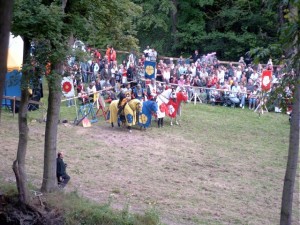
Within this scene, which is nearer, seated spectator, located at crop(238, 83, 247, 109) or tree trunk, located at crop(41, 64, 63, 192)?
tree trunk, located at crop(41, 64, 63, 192)

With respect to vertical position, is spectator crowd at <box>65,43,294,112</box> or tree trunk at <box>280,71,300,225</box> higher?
spectator crowd at <box>65,43,294,112</box>

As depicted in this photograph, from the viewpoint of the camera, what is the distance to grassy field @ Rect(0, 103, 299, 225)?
43.2 ft

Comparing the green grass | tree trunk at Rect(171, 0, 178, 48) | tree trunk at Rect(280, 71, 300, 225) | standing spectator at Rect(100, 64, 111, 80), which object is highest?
tree trunk at Rect(171, 0, 178, 48)

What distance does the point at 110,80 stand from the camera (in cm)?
2805

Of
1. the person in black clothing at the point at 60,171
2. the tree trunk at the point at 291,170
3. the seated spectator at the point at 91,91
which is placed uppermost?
the seated spectator at the point at 91,91

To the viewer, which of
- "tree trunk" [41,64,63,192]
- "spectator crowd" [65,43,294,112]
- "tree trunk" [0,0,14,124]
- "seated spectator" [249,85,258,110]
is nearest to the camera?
"tree trunk" [0,0,14,124]

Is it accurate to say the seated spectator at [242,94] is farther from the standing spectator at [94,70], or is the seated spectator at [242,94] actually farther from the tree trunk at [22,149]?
the tree trunk at [22,149]

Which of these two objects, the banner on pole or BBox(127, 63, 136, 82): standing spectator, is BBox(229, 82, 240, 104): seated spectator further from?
BBox(127, 63, 136, 82): standing spectator

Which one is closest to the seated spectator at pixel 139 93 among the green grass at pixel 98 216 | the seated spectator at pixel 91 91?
the seated spectator at pixel 91 91

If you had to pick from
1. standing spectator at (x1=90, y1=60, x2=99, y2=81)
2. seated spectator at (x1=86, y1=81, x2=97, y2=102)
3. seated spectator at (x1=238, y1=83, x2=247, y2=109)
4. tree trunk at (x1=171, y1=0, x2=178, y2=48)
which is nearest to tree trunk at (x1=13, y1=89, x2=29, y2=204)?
seated spectator at (x1=86, y1=81, x2=97, y2=102)

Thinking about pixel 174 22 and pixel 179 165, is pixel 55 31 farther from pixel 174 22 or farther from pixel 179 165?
pixel 174 22

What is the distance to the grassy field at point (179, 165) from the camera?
518 inches

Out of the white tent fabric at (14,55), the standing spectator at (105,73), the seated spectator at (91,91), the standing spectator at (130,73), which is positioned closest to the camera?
the white tent fabric at (14,55)

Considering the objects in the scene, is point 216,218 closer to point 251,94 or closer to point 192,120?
point 192,120
